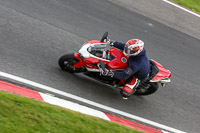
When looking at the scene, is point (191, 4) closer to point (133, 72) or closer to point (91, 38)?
point (91, 38)

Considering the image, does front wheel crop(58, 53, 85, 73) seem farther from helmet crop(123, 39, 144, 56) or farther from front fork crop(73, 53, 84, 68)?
helmet crop(123, 39, 144, 56)

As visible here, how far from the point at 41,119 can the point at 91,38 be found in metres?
4.56

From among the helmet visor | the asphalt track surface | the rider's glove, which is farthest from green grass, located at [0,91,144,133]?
the helmet visor

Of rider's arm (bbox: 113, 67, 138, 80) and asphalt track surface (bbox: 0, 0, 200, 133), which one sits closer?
rider's arm (bbox: 113, 67, 138, 80)

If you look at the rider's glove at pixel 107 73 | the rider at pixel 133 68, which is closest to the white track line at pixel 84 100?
the rider at pixel 133 68

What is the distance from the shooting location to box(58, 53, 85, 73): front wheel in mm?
7906

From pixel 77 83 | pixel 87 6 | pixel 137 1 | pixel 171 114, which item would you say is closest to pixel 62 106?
pixel 77 83

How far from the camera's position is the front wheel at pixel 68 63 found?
25.9 ft

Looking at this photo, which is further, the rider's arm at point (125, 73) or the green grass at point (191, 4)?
the green grass at point (191, 4)

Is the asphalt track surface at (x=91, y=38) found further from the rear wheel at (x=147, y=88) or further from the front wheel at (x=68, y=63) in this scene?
the rear wheel at (x=147, y=88)

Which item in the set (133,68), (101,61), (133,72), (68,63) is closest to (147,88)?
(133,72)

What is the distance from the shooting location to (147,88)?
27.5 feet

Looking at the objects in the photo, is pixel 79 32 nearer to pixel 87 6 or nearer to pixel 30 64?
pixel 87 6

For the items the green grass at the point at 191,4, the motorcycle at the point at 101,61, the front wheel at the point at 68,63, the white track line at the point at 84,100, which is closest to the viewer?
the white track line at the point at 84,100
